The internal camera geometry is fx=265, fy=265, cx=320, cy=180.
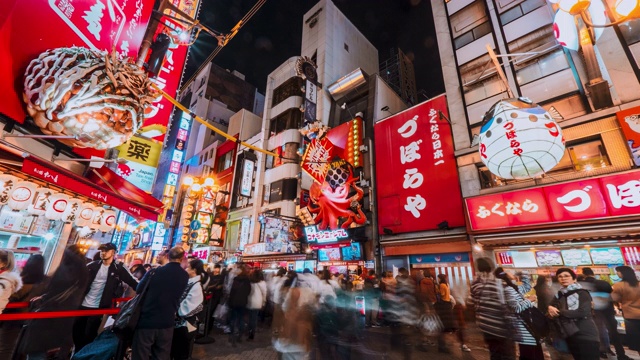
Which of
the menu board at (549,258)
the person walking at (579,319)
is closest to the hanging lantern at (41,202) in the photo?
the person walking at (579,319)

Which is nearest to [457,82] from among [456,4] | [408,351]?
[456,4]

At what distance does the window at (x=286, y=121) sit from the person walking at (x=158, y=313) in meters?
22.8

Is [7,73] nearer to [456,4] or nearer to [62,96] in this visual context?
[62,96]

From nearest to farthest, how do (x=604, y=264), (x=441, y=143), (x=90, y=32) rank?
(x=90, y=32), (x=604, y=264), (x=441, y=143)

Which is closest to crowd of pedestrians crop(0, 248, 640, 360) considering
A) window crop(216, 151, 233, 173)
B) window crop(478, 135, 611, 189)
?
window crop(478, 135, 611, 189)

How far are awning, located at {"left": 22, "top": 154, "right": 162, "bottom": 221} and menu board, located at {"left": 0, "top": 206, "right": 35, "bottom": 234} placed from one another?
79.7 inches

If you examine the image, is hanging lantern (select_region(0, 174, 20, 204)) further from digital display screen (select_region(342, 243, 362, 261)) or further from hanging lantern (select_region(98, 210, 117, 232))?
digital display screen (select_region(342, 243, 362, 261))

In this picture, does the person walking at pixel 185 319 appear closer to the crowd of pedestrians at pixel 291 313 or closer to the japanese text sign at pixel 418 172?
the crowd of pedestrians at pixel 291 313

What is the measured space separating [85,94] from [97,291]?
3844mm

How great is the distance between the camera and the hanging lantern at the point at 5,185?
15.0 feet

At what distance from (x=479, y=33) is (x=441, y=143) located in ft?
22.2

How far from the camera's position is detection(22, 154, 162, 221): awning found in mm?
4262

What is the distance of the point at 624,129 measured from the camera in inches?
351

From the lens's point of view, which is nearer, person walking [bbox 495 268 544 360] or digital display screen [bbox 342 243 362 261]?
person walking [bbox 495 268 544 360]
